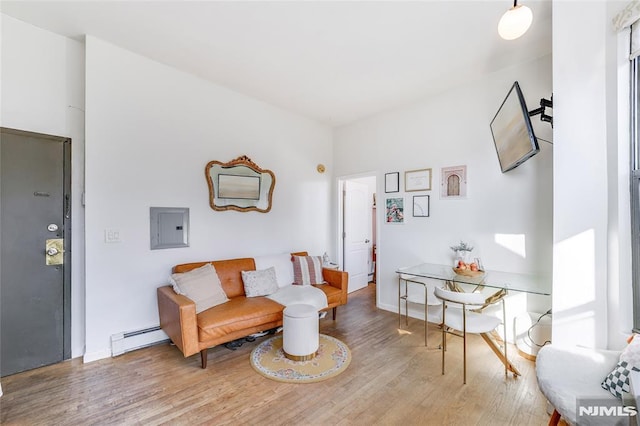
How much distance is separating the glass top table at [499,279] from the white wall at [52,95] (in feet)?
10.8

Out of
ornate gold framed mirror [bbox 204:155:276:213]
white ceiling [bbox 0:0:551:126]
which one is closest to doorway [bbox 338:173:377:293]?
ornate gold framed mirror [bbox 204:155:276:213]

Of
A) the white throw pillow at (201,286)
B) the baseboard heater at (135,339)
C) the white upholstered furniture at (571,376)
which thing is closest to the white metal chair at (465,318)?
the white upholstered furniture at (571,376)

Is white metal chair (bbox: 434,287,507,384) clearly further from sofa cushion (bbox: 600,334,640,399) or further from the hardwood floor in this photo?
sofa cushion (bbox: 600,334,640,399)

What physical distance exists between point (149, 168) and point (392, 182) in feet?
9.86

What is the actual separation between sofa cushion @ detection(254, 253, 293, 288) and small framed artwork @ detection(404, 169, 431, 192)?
6.27 ft

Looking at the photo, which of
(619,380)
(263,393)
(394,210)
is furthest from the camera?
(394,210)

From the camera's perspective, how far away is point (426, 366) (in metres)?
2.44

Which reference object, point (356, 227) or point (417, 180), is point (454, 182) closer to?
point (417, 180)

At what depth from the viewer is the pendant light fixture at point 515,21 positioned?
1.54 m

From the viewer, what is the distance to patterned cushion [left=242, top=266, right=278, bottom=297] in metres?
3.08

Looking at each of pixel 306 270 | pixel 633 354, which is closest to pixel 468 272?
pixel 633 354

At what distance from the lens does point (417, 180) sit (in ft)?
12.0

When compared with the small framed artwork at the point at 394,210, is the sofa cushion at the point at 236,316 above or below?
below

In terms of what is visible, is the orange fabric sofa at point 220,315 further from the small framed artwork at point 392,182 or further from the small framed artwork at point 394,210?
A: the small framed artwork at point 392,182
